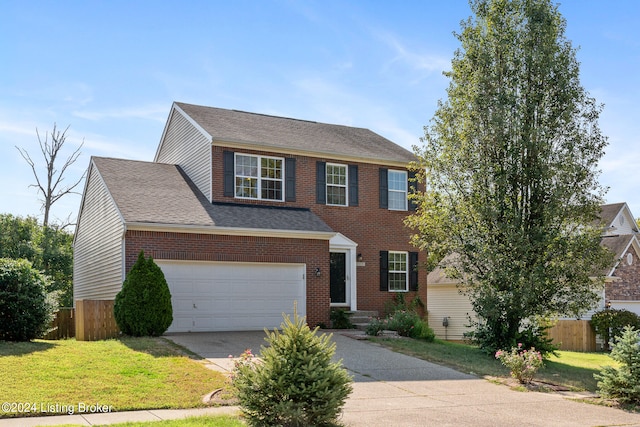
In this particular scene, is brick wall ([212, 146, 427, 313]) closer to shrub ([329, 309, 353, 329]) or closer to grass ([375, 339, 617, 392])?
shrub ([329, 309, 353, 329])

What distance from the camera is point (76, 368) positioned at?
11.7 metres

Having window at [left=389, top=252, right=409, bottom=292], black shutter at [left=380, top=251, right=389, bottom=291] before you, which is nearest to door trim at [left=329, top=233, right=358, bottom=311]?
black shutter at [left=380, top=251, right=389, bottom=291]

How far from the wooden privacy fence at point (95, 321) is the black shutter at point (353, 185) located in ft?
31.7

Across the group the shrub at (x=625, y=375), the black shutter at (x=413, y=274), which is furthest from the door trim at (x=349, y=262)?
the shrub at (x=625, y=375)

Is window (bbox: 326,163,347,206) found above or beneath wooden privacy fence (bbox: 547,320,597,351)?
above

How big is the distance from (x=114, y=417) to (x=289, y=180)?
14144 mm

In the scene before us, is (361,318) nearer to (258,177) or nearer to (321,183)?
(321,183)

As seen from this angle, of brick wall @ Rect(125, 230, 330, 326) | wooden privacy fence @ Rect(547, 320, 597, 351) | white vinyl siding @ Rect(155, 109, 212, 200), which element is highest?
white vinyl siding @ Rect(155, 109, 212, 200)

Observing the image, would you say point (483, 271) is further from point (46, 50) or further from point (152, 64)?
point (46, 50)

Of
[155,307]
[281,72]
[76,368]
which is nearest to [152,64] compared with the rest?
[281,72]

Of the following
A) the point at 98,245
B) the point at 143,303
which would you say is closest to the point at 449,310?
the point at 98,245

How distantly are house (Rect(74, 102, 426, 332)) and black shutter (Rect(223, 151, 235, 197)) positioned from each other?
0.03 metres

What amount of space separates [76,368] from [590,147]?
44.1 feet

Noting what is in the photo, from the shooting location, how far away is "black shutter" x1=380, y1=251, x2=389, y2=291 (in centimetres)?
2372
